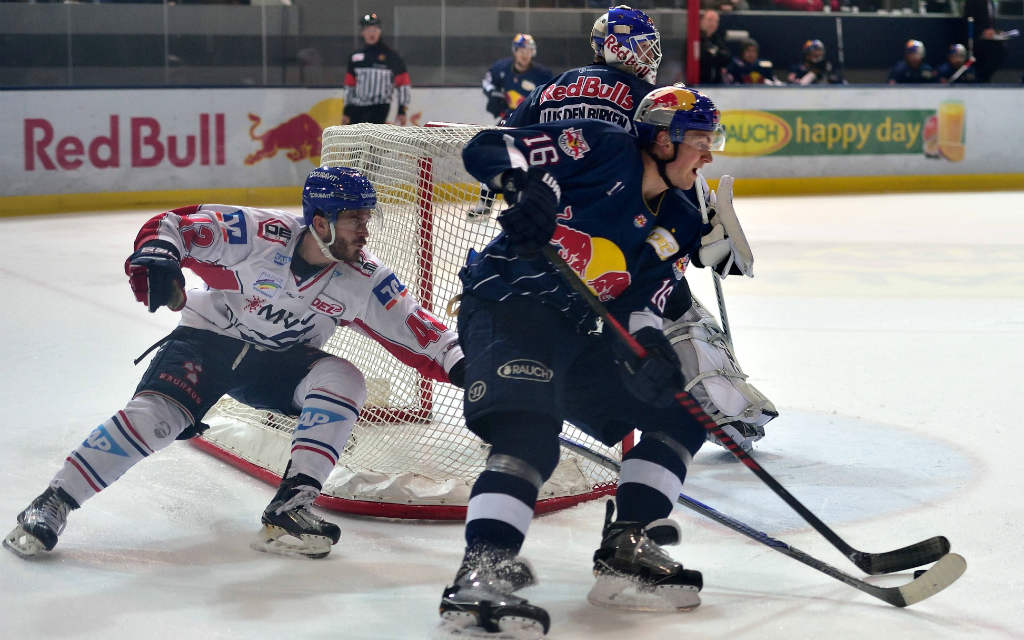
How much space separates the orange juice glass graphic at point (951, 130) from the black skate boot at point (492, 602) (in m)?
9.79

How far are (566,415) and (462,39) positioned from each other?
818 cm

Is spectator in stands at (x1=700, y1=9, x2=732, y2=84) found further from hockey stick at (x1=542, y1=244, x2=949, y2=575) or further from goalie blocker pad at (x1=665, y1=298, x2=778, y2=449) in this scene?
hockey stick at (x1=542, y1=244, x2=949, y2=575)

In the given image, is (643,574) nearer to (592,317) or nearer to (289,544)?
(592,317)

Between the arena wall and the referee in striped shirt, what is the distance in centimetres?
27

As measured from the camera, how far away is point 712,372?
329cm

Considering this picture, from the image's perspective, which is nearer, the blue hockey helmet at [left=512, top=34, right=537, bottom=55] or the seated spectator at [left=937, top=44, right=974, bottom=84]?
the blue hockey helmet at [left=512, top=34, right=537, bottom=55]

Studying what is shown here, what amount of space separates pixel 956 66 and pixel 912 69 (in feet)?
2.35

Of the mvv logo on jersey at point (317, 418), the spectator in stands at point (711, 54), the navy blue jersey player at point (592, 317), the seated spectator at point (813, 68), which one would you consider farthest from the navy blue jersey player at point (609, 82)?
the seated spectator at point (813, 68)

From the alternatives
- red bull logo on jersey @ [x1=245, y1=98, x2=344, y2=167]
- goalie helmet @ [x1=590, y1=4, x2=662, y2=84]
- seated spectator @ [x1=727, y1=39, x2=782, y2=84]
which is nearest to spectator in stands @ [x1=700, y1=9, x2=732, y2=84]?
seated spectator @ [x1=727, y1=39, x2=782, y2=84]

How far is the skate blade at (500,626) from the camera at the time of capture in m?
2.20

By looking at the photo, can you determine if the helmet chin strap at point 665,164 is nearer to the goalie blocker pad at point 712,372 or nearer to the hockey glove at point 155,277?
the goalie blocker pad at point 712,372

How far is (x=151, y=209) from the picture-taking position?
9.15m

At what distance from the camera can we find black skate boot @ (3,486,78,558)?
8.82 feet

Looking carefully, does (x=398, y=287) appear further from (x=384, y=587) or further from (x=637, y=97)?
(x=637, y=97)
